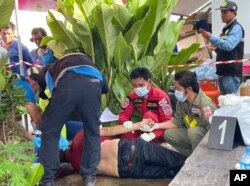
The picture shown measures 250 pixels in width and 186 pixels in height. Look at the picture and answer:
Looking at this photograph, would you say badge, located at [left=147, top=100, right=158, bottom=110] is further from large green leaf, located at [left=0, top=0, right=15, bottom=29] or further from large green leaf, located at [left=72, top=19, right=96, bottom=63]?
large green leaf, located at [left=0, top=0, right=15, bottom=29]

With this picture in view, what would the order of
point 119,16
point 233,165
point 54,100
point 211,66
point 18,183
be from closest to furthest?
point 18,183, point 233,165, point 54,100, point 119,16, point 211,66

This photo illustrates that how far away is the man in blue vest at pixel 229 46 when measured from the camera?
4969 mm

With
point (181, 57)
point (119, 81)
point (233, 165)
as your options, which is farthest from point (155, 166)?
point (181, 57)

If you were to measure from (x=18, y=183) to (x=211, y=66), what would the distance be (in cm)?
529

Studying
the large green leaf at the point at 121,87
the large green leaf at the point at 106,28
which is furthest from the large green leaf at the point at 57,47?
the large green leaf at the point at 121,87

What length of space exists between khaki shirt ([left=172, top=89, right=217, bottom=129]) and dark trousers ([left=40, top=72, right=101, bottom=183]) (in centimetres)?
87

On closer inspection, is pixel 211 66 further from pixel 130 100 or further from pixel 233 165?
pixel 233 165

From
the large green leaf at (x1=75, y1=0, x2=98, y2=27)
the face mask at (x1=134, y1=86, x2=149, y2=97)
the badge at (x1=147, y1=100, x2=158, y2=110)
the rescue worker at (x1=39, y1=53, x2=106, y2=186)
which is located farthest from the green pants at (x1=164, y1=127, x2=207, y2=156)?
the large green leaf at (x1=75, y1=0, x2=98, y2=27)

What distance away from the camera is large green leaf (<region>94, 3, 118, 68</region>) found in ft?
15.2

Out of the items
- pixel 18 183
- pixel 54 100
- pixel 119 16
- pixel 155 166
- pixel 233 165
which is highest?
pixel 119 16

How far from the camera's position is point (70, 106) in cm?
342

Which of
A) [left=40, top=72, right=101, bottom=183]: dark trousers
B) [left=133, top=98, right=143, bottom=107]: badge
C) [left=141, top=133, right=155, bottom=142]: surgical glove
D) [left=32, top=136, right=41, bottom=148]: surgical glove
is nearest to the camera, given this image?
[left=40, top=72, right=101, bottom=183]: dark trousers

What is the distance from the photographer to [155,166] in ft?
12.3

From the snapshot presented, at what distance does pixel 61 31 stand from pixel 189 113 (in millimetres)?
2177
